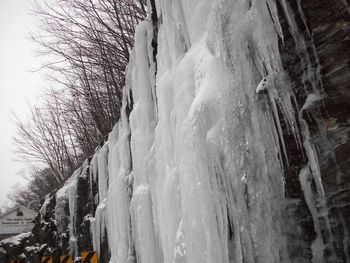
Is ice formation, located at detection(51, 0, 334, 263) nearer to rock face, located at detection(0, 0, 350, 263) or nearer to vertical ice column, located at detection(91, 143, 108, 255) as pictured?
rock face, located at detection(0, 0, 350, 263)

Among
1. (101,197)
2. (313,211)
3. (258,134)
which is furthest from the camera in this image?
(101,197)

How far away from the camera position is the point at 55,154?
13469 mm

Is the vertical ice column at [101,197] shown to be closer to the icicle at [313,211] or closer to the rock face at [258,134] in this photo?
the rock face at [258,134]

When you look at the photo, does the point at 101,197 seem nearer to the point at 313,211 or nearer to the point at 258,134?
the point at 258,134

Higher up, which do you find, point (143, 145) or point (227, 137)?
point (143, 145)

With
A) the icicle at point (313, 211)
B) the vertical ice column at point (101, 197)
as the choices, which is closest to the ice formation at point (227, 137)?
the icicle at point (313, 211)

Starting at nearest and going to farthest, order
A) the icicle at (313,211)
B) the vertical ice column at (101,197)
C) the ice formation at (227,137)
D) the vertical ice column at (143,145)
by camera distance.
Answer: the icicle at (313,211)
the ice formation at (227,137)
the vertical ice column at (143,145)
the vertical ice column at (101,197)

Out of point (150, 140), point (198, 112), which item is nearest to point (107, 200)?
point (150, 140)

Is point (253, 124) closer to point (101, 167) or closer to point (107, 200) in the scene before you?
point (107, 200)

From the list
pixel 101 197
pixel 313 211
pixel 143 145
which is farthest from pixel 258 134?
pixel 101 197

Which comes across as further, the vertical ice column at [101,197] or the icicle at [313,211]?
the vertical ice column at [101,197]

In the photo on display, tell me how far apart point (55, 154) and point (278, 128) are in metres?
13.2

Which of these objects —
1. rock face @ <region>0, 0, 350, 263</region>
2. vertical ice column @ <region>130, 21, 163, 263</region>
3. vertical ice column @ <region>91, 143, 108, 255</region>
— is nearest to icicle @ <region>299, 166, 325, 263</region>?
rock face @ <region>0, 0, 350, 263</region>

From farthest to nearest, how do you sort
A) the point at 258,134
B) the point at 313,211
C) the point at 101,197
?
the point at 101,197 → the point at 258,134 → the point at 313,211
